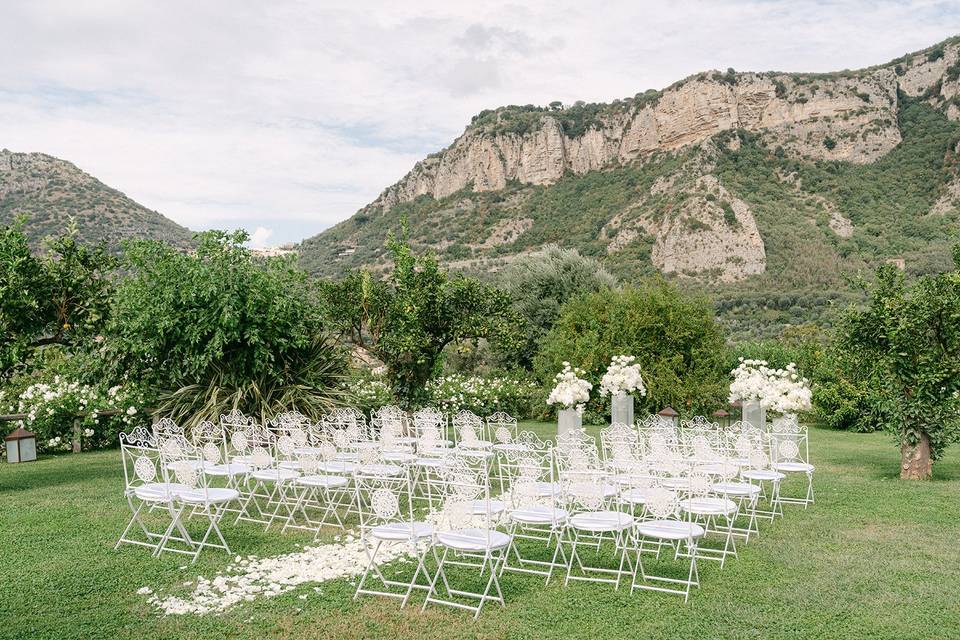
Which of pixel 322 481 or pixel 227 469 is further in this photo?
pixel 227 469

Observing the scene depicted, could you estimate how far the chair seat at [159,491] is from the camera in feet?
22.7

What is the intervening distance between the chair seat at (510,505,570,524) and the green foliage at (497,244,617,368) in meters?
19.2

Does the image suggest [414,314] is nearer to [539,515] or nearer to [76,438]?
[539,515]

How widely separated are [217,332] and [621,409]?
6745 millimetres

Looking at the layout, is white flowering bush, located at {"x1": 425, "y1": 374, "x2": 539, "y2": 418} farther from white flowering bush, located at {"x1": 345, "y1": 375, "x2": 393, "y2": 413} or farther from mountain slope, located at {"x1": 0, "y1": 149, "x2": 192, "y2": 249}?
mountain slope, located at {"x1": 0, "y1": 149, "x2": 192, "y2": 249}

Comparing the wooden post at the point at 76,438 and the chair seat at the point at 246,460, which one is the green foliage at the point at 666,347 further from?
the chair seat at the point at 246,460

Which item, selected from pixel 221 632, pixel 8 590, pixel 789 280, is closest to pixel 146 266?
pixel 8 590

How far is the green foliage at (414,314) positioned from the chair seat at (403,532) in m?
6.78

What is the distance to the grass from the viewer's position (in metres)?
5.14

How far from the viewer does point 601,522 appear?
611cm

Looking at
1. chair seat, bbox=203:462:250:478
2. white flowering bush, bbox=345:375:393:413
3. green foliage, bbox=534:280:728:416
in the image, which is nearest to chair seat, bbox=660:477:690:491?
chair seat, bbox=203:462:250:478

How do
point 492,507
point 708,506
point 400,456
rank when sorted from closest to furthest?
1. point 492,507
2. point 708,506
3. point 400,456

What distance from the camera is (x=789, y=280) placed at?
42.1m

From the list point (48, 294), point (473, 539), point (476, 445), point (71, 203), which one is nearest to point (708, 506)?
point (473, 539)
